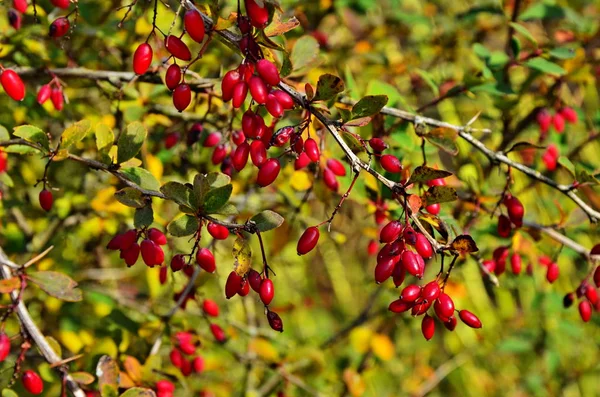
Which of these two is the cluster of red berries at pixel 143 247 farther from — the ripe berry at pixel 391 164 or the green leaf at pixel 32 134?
the ripe berry at pixel 391 164

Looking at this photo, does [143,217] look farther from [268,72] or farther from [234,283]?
[268,72]

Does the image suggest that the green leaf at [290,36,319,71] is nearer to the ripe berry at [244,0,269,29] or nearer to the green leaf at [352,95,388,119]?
the green leaf at [352,95,388,119]

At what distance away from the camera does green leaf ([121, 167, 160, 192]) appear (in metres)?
1.07

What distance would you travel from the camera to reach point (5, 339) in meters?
1.06

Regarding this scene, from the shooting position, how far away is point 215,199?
962 millimetres

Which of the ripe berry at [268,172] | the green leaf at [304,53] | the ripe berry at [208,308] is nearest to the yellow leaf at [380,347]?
the ripe berry at [208,308]

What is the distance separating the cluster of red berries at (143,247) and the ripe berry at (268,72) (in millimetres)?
308

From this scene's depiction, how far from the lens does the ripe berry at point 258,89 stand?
2.85 ft

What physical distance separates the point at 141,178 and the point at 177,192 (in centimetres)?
15

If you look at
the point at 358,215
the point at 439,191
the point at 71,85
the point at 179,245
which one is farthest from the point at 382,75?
the point at 439,191

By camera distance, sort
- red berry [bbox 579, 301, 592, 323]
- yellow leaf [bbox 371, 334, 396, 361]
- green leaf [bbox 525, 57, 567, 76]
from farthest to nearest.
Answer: yellow leaf [bbox 371, 334, 396, 361] < green leaf [bbox 525, 57, 567, 76] < red berry [bbox 579, 301, 592, 323]

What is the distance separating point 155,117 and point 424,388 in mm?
1606

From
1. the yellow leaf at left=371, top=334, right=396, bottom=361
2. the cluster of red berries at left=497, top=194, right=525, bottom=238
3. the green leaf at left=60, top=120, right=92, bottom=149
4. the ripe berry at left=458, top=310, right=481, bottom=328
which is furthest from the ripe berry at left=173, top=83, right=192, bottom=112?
the yellow leaf at left=371, top=334, right=396, bottom=361

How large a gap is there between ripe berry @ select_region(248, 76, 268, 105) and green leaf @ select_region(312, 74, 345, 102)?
8 cm
